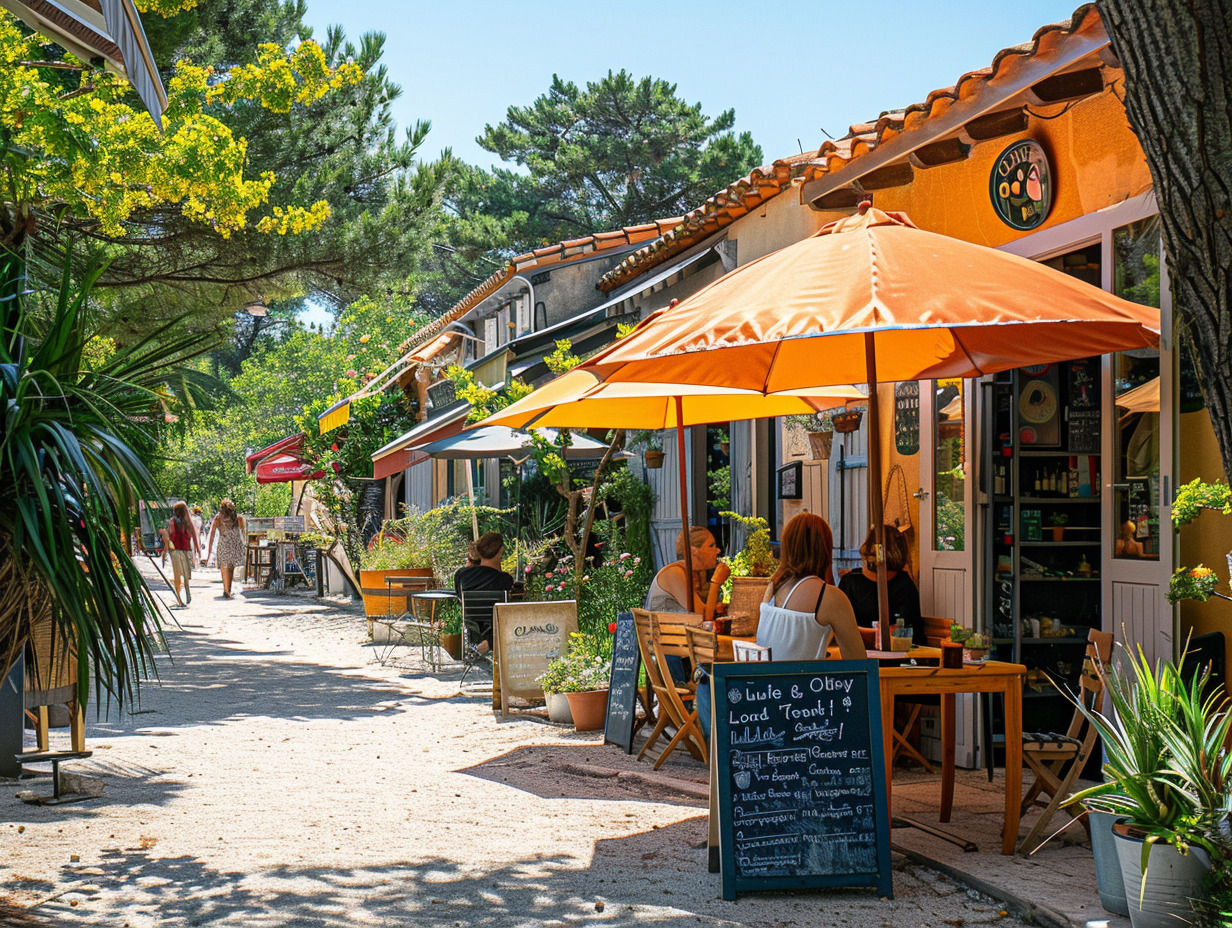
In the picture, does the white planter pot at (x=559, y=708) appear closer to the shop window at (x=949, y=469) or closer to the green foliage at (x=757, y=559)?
the green foliage at (x=757, y=559)

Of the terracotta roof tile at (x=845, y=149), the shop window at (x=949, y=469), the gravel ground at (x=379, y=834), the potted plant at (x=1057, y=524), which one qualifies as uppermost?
the terracotta roof tile at (x=845, y=149)

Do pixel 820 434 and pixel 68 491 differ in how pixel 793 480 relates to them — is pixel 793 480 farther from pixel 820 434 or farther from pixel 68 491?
pixel 68 491

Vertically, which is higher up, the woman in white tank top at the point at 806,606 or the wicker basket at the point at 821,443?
the wicker basket at the point at 821,443

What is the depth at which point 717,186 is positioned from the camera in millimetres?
29281

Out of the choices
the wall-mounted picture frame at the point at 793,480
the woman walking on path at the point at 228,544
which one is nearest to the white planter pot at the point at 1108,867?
the wall-mounted picture frame at the point at 793,480

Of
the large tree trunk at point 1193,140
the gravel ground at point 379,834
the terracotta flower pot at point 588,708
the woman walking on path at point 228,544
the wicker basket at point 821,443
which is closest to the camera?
the large tree trunk at point 1193,140

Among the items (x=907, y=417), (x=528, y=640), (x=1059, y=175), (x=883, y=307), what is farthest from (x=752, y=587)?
(x=883, y=307)

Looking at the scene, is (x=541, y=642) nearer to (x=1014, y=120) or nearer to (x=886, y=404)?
(x=886, y=404)

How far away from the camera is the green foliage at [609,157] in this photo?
97.0 ft

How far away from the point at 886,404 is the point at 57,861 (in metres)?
5.55

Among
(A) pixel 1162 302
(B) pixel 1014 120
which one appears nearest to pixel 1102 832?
(A) pixel 1162 302

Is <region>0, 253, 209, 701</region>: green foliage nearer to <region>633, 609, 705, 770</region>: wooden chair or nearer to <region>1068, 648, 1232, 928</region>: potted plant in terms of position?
<region>633, 609, 705, 770</region>: wooden chair

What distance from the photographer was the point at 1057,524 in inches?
289

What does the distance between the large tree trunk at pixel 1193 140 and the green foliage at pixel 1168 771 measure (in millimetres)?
1122
